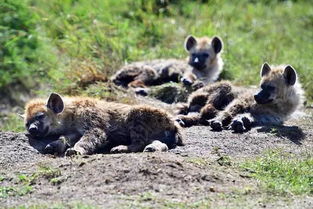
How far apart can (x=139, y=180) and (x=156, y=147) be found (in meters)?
1.07

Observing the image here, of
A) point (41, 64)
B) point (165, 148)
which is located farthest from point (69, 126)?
point (41, 64)

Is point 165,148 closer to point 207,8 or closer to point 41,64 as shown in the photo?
point 41,64

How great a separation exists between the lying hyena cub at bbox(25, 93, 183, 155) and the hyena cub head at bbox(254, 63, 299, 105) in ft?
5.09

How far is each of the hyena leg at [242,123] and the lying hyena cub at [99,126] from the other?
861 millimetres

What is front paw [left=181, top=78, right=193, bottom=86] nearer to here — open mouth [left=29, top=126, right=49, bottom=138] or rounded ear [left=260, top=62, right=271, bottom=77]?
rounded ear [left=260, top=62, right=271, bottom=77]

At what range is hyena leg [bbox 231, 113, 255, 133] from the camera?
324 inches

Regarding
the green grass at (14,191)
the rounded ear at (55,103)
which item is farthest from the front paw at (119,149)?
the green grass at (14,191)

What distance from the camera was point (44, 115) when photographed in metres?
7.62

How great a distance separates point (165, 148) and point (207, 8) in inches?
271

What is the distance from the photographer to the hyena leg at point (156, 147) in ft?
23.3

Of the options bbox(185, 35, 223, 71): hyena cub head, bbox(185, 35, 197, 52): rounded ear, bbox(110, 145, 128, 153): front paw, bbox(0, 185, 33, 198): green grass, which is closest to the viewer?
bbox(0, 185, 33, 198): green grass

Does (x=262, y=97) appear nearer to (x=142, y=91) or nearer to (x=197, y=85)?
(x=197, y=85)

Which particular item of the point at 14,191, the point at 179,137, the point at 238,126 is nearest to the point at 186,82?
the point at 238,126

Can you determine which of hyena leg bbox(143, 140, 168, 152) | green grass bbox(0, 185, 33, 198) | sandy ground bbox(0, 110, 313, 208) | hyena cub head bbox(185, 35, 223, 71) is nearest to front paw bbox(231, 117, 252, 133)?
sandy ground bbox(0, 110, 313, 208)
